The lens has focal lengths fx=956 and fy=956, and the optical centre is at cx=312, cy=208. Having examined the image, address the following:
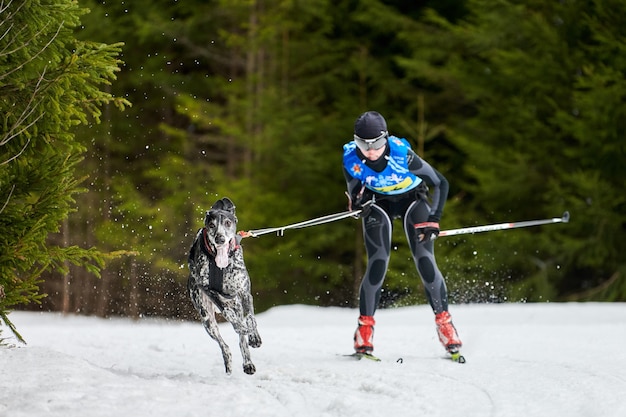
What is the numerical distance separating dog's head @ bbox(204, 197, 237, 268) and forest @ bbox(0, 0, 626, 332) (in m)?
6.99

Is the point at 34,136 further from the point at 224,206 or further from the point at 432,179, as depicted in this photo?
the point at 432,179

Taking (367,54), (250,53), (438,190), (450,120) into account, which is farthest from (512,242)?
(438,190)

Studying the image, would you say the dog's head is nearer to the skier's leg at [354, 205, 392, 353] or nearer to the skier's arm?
the skier's leg at [354, 205, 392, 353]

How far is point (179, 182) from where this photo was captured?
1911 centimetres

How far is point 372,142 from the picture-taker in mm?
7648

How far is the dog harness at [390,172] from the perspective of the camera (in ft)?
25.6

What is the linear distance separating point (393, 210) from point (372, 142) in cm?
74

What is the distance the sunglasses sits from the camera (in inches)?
301

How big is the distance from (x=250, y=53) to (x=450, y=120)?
4399mm

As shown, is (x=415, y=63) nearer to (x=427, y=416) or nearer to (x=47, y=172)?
(x=47, y=172)

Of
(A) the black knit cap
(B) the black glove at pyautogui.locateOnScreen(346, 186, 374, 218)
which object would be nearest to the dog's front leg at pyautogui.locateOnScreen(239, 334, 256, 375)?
(B) the black glove at pyautogui.locateOnScreen(346, 186, 374, 218)

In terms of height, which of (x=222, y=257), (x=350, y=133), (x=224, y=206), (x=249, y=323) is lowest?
(x=249, y=323)

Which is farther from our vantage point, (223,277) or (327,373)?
(327,373)

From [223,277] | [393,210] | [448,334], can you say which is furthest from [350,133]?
[223,277]
